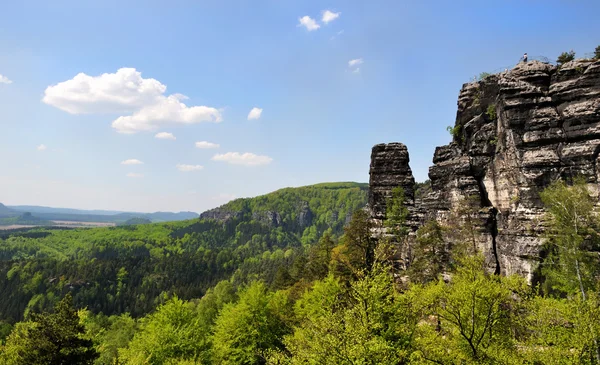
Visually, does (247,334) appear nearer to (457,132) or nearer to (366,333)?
(366,333)

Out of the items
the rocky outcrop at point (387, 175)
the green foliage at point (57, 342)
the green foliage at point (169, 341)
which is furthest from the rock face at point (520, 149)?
the green foliage at point (57, 342)

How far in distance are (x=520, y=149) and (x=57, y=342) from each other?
4533 centimetres

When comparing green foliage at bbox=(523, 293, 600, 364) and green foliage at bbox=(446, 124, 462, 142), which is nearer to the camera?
green foliage at bbox=(523, 293, 600, 364)

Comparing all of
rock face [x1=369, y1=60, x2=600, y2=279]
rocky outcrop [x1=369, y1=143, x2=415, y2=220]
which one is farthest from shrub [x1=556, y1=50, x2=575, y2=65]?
rocky outcrop [x1=369, y1=143, x2=415, y2=220]

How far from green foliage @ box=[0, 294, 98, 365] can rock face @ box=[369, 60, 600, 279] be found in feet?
130

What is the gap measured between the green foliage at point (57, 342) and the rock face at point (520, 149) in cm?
3964

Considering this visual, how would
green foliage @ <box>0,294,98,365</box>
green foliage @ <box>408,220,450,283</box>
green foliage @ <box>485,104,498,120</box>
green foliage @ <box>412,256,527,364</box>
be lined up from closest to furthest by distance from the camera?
green foliage @ <box>412,256,527,364</box>, green foliage @ <box>0,294,98,365</box>, green foliage @ <box>408,220,450,283</box>, green foliage @ <box>485,104,498,120</box>

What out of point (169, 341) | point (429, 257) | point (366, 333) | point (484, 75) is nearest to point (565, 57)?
point (484, 75)

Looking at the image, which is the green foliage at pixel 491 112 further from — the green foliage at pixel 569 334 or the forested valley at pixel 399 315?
the green foliage at pixel 569 334

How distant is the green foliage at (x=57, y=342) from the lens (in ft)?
66.0

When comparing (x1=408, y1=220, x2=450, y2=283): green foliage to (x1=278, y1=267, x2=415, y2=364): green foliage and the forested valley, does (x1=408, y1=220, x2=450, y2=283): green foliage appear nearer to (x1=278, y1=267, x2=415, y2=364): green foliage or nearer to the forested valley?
the forested valley

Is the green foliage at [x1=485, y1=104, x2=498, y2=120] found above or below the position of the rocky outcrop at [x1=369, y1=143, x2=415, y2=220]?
above

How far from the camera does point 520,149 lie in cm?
3366

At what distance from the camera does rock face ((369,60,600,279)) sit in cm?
3066
